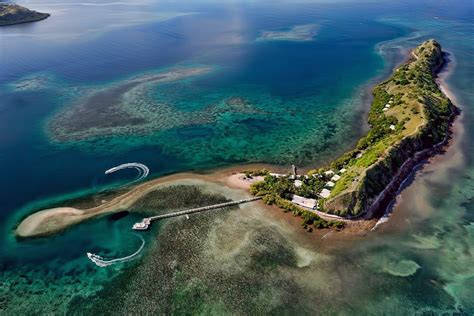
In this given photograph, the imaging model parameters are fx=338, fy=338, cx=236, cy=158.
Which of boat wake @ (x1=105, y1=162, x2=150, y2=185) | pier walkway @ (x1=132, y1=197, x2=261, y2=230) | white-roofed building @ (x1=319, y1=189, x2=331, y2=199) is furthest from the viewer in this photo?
boat wake @ (x1=105, y1=162, x2=150, y2=185)

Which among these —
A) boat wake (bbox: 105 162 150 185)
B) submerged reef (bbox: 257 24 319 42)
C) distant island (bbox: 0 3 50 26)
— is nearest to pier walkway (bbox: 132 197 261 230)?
boat wake (bbox: 105 162 150 185)

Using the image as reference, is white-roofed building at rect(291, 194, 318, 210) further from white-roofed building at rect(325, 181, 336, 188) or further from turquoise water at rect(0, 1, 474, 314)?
turquoise water at rect(0, 1, 474, 314)

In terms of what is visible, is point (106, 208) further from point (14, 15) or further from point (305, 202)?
point (14, 15)

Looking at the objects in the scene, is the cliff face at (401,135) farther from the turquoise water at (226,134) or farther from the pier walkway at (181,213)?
the pier walkway at (181,213)

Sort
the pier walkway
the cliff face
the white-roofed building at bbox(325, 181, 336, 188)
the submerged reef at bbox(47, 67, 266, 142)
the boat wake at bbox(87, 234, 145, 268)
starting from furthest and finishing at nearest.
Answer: the submerged reef at bbox(47, 67, 266, 142)
the white-roofed building at bbox(325, 181, 336, 188)
the cliff face
the pier walkway
the boat wake at bbox(87, 234, 145, 268)

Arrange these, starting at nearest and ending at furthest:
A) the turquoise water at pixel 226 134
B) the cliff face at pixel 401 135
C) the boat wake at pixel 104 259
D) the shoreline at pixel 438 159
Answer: the turquoise water at pixel 226 134 → the boat wake at pixel 104 259 → the cliff face at pixel 401 135 → the shoreline at pixel 438 159

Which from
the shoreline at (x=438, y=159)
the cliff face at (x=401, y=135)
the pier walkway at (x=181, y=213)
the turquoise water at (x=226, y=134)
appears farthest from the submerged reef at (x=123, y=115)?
the shoreline at (x=438, y=159)

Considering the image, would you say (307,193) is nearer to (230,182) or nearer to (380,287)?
(230,182)

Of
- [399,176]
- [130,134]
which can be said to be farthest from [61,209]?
[399,176]
